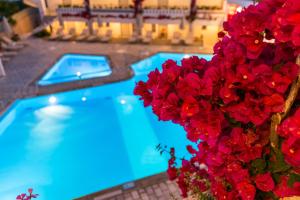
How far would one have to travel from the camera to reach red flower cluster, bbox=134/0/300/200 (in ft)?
5.18

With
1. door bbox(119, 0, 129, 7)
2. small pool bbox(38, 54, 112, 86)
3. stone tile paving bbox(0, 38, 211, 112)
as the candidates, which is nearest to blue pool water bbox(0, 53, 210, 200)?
stone tile paving bbox(0, 38, 211, 112)

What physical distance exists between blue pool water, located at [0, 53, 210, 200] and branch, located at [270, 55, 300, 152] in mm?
6617

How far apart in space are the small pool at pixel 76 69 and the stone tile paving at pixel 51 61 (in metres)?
0.32

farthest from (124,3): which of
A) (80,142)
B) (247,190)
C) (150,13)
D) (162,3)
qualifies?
(247,190)

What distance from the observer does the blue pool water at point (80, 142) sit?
7.97 m

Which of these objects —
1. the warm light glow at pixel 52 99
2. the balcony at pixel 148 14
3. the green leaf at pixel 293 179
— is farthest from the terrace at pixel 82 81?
the green leaf at pixel 293 179

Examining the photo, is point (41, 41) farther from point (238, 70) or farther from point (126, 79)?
point (238, 70)

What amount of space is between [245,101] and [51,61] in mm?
13852

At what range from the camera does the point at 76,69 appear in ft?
46.0

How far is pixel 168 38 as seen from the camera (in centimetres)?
1764

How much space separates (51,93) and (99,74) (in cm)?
241

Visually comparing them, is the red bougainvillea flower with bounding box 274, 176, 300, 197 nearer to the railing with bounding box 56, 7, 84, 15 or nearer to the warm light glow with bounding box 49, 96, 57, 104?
the warm light glow with bounding box 49, 96, 57, 104

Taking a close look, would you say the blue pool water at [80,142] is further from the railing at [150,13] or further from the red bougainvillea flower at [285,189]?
the railing at [150,13]

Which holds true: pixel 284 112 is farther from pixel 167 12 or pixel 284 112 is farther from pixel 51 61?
pixel 167 12
